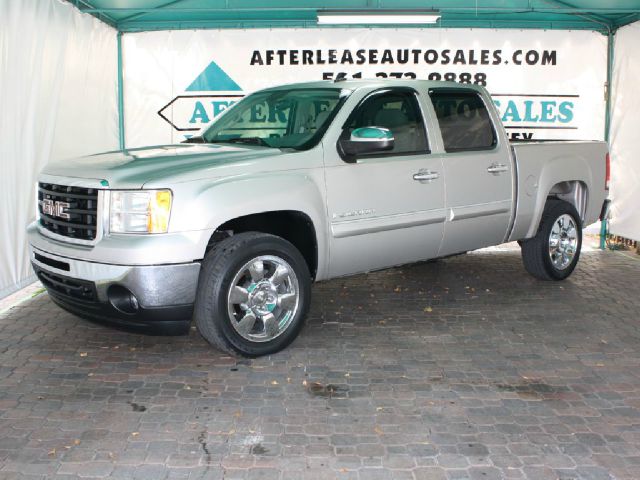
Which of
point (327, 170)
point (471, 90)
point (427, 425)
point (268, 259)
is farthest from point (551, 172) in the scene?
point (427, 425)

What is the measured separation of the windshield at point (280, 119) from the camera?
559cm

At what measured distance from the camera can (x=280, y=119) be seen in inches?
235

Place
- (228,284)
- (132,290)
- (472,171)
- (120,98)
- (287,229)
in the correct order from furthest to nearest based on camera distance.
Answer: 1. (120,98)
2. (472,171)
3. (287,229)
4. (228,284)
5. (132,290)

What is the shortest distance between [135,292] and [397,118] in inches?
106

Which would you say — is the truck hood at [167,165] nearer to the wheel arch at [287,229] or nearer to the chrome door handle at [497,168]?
the wheel arch at [287,229]

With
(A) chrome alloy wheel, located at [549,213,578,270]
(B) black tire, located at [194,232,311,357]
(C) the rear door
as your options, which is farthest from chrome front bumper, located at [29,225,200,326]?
(A) chrome alloy wheel, located at [549,213,578,270]

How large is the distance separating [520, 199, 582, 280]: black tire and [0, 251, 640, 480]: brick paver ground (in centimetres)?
73

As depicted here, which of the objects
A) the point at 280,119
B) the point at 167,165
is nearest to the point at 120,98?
the point at 280,119

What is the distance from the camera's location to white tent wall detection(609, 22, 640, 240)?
9.44 meters

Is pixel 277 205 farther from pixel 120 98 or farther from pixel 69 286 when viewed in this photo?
pixel 120 98

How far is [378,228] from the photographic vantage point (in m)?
5.71

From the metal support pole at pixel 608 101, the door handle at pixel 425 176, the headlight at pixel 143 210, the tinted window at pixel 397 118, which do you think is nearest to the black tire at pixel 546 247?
the door handle at pixel 425 176

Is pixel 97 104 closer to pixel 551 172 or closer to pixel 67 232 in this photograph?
pixel 67 232

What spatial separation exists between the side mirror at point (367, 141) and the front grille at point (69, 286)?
2.10m
